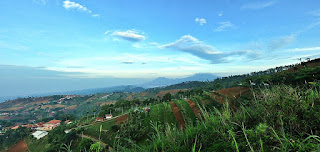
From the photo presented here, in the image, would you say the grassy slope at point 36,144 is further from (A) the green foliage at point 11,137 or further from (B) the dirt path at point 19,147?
(A) the green foliage at point 11,137

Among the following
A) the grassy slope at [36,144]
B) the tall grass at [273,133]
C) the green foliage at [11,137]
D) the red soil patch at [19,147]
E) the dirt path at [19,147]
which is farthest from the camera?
the green foliage at [11,137]

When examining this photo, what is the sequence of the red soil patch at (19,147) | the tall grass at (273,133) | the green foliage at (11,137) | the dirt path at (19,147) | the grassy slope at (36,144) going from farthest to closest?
1. the green foliage at (11,137)
2. the red soil patch at (19,147)
3. the dirt path at (19,147)
4. the grassy slope at (36,144)
5. the tall grass at (273,133)

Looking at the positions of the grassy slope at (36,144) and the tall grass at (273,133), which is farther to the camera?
the grassy slope at (36,144)

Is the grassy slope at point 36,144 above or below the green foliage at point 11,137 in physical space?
above

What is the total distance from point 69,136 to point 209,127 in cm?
4397

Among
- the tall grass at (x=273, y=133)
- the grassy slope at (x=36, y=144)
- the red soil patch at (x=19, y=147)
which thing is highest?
the tall grass at (x=273, y=133)

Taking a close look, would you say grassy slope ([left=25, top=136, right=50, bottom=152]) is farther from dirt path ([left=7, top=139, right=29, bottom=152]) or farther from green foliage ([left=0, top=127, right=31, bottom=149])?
green foliage ([left=0, top=127, right=31, bottom=149])

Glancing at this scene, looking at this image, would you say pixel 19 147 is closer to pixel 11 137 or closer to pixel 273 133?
pixel 11 137

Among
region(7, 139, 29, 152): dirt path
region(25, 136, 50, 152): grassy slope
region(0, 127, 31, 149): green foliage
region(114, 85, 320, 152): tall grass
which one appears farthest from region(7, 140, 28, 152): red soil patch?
region(114, 85, 320, 152): tall grass

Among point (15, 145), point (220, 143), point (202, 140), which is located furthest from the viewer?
point (15, 145)

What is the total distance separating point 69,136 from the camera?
34.9m

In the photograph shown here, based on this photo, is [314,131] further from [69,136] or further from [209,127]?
[69,136]

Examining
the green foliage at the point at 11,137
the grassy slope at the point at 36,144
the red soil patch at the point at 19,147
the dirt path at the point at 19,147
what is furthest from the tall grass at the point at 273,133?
the green foliage at the point at 11,137

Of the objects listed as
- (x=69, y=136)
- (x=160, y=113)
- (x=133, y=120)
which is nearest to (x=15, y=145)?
(x=69, y=136)
